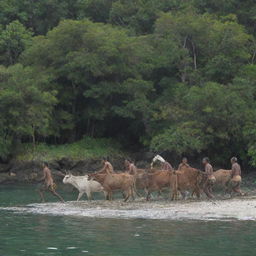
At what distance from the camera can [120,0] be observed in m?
62.4

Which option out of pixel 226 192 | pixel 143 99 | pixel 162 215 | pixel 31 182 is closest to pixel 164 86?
pixel 143 99

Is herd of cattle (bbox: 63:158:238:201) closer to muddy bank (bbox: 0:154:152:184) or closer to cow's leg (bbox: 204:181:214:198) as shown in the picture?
cow's leg (bbox: 204:181:214:198)

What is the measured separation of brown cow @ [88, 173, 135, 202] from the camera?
27.8 meters

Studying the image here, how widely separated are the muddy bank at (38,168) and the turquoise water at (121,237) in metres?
21.2

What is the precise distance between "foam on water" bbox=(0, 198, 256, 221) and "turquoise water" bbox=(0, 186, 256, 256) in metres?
1.06

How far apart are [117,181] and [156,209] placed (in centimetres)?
324

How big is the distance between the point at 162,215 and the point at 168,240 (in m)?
4.86

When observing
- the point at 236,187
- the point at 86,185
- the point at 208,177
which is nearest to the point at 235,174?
the point at 236,187

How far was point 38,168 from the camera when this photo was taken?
152 feet

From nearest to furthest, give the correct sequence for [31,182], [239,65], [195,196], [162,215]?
[162,215], [195,196], [31,182], [239,65]

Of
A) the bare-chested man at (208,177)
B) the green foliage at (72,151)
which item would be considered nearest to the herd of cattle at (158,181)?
the bare-chested man at (208,177)

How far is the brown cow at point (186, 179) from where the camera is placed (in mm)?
27406

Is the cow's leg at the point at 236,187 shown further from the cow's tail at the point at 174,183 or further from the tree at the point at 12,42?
the tree at the point at 12,42

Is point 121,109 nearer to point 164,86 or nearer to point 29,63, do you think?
point 164,86
